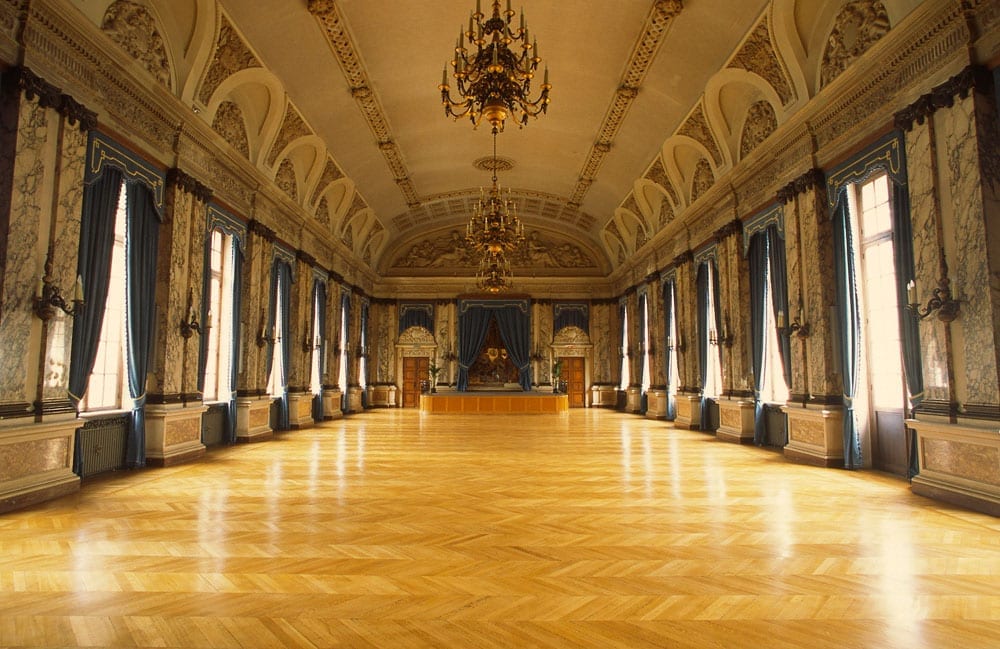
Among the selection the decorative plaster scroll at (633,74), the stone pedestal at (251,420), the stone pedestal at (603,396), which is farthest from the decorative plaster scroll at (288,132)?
the stone pedestal at (603,396)

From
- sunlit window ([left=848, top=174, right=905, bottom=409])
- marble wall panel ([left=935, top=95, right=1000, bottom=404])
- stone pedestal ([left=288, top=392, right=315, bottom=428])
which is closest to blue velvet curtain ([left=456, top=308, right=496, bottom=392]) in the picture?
stone pedestal ([left=288, top=392, right=315, bottom=428])

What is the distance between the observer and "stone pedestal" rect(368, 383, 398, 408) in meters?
19.8

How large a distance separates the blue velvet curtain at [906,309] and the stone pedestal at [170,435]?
8.69 m

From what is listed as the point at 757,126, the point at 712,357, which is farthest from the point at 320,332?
the point at 757,126

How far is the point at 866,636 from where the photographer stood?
248 centimetres

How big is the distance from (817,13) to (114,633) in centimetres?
925

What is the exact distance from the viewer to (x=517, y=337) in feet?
66.6

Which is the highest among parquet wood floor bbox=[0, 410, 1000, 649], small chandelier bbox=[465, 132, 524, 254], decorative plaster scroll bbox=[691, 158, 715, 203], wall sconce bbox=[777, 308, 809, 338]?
decorative plaster scroll bbox=[691, 158, 715, 203]

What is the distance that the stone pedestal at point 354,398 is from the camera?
1691cm

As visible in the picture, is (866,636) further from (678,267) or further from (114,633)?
(678,267)

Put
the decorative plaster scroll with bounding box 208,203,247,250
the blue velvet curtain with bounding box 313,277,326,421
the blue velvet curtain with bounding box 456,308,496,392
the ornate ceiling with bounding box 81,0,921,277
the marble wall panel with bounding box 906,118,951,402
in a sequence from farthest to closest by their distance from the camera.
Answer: the blue velvet curtain with bounding box 456,308,496,392 → the blue velvet curtain with bounding box 313,277,326,421 → the decorative plaster scroll with bounding box 208,203,247,250 → the ornate ceiling with bounding box 81,0,921,277 → the marble wall panel with bounding box 906,118,951,402

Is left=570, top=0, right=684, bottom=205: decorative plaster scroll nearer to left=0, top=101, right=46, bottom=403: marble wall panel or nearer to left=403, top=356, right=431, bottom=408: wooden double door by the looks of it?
left=0, top=101, right=46, bottom=403: marble wall panel

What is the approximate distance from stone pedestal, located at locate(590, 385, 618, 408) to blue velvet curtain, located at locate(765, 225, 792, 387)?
11.0 metres

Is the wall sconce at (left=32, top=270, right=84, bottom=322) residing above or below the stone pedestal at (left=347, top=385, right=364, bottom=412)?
above
